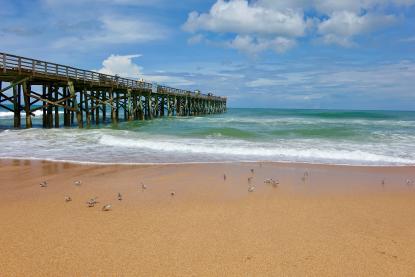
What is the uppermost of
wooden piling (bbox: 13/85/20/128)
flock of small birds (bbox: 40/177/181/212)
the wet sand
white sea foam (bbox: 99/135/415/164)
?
wooden piling (bbox: 13/85/20/128)

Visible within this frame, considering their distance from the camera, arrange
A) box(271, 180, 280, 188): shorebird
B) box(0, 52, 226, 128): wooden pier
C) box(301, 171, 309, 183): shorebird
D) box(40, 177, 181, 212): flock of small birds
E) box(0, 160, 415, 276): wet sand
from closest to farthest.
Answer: box(0, 160, 415, 276): wet sand → box(40, 177, 181, 212): flock of small birds → box(271, 180, 280, 188): shorebird → box(301, 171, 309, 183): shorebird → box(0, 52, 226, 128): wooden pier

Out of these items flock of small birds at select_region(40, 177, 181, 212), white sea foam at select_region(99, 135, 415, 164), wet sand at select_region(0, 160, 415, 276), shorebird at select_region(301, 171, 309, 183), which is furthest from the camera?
white sea foam at select_region(99, 135, 415, 164)

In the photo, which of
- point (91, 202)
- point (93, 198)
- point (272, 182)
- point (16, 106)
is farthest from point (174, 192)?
point (16, 106)

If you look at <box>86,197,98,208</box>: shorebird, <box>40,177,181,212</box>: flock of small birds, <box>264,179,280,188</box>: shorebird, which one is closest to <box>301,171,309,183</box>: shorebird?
<box>264,179,280,188</box>: shorebird

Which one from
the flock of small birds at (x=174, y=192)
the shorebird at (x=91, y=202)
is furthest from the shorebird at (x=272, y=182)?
the shorebird at (x=91, y=202)

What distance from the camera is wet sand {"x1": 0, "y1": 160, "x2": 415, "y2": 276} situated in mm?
3377

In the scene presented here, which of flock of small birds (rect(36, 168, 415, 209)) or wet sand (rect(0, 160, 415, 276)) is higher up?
flock of small birds (rect(36, 168, 415, 209))

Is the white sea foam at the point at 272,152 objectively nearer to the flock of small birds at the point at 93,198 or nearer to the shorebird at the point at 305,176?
the shorebird at the point at 305,176

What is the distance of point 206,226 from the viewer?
4.47 metres

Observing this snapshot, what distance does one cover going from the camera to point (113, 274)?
3.18 m

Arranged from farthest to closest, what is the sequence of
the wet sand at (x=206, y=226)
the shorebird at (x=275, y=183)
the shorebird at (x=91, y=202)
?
the shorebird at (x=275, y=183)
the shorebird at (x=91, y=202)
the wet sand at (x=206, y=226)

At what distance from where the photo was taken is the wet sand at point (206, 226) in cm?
338

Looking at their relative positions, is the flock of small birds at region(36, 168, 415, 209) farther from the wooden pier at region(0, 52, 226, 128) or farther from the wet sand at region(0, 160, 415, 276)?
the wooden pier at region(0, 52, 226, 128)

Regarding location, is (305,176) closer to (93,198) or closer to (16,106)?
(93,198)
